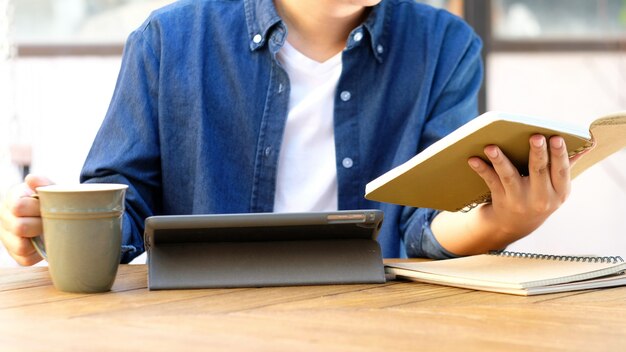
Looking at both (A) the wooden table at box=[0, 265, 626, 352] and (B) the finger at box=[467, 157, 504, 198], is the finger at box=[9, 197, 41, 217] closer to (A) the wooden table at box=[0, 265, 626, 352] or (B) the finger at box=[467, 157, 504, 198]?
(A) the wooden table at box=[0, 265, 626, 352]

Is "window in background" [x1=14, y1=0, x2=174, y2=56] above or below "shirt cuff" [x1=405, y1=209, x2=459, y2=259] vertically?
above

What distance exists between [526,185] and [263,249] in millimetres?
353

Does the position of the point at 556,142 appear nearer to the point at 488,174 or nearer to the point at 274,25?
the point at 488,174

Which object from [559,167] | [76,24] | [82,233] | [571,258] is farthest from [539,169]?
[76,24]

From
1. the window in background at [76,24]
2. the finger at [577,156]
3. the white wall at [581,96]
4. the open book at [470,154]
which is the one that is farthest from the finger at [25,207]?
the white wall at [581,96]

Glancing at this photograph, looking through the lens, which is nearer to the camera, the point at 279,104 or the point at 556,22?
the point at 279,104

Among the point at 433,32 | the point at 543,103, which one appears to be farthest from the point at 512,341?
the point at 543,103

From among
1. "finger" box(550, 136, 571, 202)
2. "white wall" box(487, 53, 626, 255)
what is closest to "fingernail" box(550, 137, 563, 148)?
"finger" box(550, 136, 571, 202)

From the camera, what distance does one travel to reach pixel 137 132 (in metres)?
1.54

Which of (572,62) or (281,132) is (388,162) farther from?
(572,62)

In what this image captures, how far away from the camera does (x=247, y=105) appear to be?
1.58 meters

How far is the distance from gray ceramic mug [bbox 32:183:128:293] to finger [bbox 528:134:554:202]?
47cm

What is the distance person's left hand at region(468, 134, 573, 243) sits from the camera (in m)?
1.08

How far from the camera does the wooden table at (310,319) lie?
750 mm
